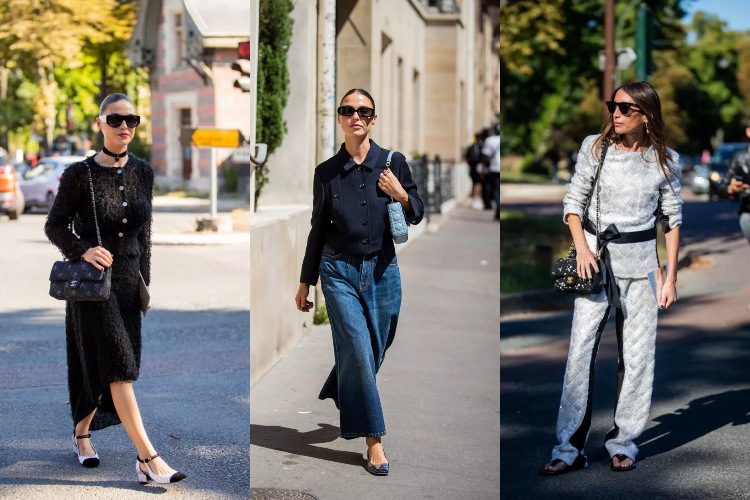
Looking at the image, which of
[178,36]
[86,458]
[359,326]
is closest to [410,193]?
[359,326]

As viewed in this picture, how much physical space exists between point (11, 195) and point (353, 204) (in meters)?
8.41

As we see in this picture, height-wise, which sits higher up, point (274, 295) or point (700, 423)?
point (274, 295)

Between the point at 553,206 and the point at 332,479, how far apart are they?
30827 millimetres

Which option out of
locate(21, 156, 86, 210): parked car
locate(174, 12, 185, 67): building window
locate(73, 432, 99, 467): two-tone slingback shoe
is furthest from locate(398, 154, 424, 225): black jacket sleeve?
locate(21, 156, 86, 210): parked car

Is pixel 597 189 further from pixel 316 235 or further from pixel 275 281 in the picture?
pixel 275 281

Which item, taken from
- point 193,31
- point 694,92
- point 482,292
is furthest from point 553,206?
point 694,92

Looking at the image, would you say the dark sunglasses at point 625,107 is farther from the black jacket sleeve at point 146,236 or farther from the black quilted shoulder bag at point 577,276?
the black jacket sleeve at point 146,236

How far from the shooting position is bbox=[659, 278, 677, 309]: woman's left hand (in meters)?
5.59

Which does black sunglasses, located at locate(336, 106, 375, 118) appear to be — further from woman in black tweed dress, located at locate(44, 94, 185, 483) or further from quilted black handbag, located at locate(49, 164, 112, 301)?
quilted black handbag, located at locate(49, 164, 112, 301)

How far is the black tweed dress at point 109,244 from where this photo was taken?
18.1ft

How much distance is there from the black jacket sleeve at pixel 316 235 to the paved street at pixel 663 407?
1462mm

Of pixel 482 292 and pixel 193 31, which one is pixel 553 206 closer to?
pixel 193 31

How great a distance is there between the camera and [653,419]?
7.15 meters

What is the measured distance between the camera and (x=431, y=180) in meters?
6.25
